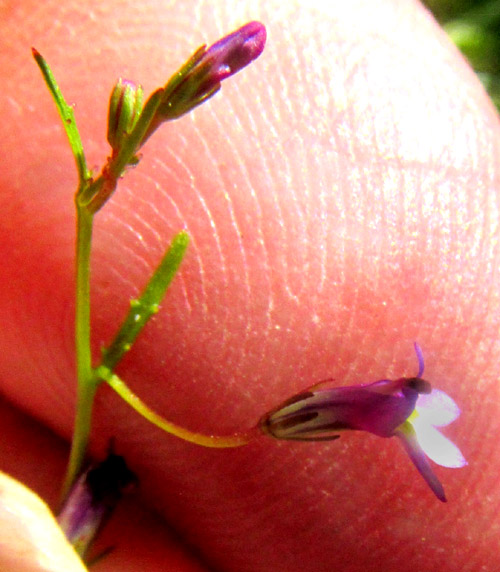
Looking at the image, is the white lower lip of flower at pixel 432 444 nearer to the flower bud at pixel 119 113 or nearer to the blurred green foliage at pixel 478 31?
the flower bud at pixel 119 113

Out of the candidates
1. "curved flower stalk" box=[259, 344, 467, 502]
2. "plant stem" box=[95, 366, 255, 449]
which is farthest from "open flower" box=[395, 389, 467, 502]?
"plant stem" box=[95, 366, 255, 449]

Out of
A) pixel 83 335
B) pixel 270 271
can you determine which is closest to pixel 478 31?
pixel 270 271

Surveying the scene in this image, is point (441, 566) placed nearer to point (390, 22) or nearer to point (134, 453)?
point (134, 453)

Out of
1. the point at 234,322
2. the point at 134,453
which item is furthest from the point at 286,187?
the point at 134,453

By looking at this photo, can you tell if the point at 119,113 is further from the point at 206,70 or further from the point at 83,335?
the point at 83,335

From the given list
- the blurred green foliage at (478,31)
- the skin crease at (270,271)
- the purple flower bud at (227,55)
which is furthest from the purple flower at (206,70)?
the blurred green foliage at (478,31)

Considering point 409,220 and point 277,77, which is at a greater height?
point 277,77
